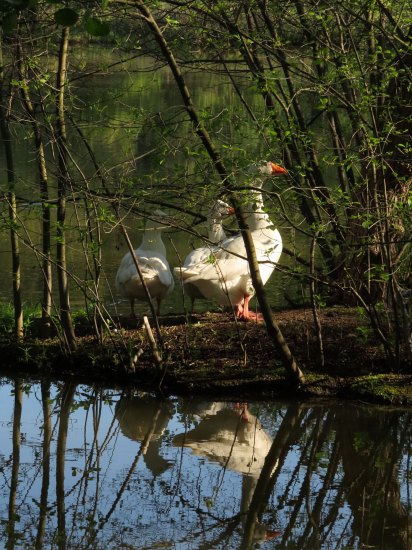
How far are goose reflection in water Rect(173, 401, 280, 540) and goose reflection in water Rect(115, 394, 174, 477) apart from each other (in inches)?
8.3

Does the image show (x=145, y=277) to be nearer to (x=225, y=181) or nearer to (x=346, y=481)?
(x=225, y=181)

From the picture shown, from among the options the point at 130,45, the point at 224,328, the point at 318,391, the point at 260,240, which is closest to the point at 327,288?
the point at 260,240

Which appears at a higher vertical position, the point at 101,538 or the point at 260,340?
the point at 260,340

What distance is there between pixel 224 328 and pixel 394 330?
69.7 inches

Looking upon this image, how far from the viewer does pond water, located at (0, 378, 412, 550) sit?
17.9 feet

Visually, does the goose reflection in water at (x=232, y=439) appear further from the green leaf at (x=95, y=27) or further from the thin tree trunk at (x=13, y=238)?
the green leaf at (x=95, y=27)

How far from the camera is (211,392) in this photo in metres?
8.43

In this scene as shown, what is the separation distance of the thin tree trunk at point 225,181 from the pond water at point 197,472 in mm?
426

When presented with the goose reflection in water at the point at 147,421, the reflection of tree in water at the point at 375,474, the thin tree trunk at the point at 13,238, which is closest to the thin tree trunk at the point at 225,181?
the reflection of tree in water at the point at 375,474

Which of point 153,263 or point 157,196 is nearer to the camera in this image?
point 157,196

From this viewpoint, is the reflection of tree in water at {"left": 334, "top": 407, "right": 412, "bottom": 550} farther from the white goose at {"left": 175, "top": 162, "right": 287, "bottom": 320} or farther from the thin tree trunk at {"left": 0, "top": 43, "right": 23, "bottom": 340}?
the thin tree trunk at {"left": 0, "top": 43, "right": 23, "bottom": 340}

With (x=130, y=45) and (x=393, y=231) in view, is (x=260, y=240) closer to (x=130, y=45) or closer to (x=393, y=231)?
(x=393, y=231)

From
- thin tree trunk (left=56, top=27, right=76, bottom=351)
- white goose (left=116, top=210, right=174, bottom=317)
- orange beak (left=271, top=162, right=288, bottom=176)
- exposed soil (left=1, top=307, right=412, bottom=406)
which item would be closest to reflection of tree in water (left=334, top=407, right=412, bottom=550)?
exposed soil (left=1, top=307, right=412, bottom=406)

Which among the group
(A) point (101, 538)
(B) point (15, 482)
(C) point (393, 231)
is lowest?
(A) point (101, 538)
